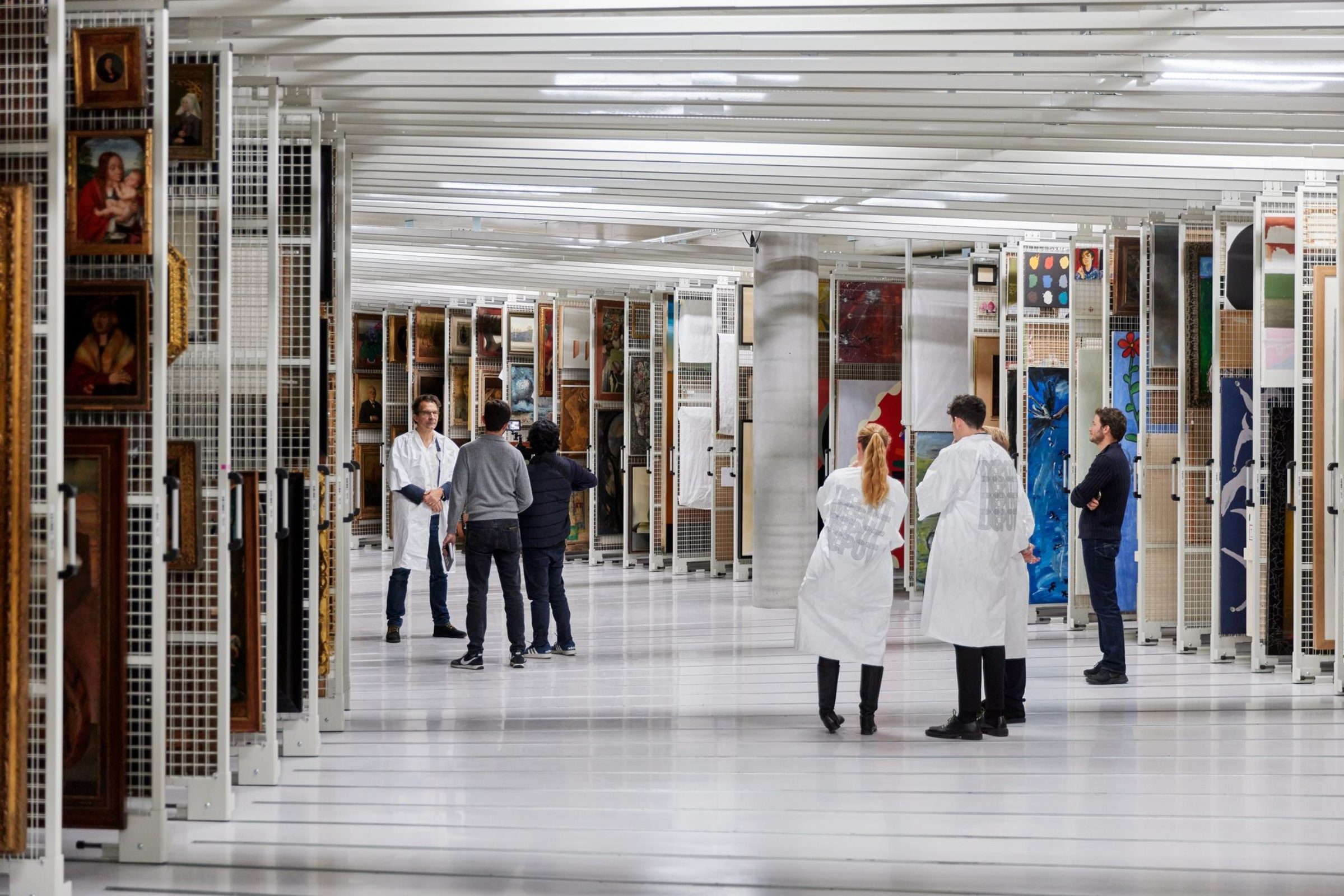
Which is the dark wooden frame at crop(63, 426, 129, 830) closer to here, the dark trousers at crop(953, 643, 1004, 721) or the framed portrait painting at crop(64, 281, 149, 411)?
the framed portrait painting at crop(64, 281, 149, 411)

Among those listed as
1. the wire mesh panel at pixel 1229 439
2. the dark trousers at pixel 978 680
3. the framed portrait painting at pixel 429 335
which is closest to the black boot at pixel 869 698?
the dark trousers at pixel 978 680

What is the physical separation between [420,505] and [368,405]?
8.72m

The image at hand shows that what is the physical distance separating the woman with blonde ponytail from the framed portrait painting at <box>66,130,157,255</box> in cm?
337

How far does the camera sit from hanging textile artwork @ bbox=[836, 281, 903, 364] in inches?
536

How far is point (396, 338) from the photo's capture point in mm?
18703

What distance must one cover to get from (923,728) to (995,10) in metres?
3.38

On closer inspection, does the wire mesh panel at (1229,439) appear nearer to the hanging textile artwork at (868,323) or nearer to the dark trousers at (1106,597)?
the dark trousers at (1106,597)

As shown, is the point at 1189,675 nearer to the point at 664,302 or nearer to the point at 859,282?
the point at 859,282

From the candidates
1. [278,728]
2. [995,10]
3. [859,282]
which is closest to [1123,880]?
[995,10]

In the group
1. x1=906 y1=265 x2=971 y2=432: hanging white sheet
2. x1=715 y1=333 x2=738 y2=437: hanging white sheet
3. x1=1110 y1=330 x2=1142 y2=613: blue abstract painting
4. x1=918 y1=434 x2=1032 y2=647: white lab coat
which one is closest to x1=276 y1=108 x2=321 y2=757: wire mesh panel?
x1=918 y1=434 x2=1032 y2=647: white lab coat

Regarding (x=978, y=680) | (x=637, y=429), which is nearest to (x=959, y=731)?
(x=978, y=680)

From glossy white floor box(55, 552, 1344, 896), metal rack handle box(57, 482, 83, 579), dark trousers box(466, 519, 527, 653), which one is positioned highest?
metal rack handle box(57, 482, 83, 579)

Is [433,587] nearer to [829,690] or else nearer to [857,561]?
[829,690]

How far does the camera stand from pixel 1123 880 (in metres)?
4.89
